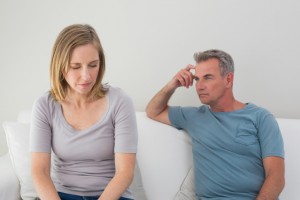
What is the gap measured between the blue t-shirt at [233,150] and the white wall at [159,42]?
0.30m

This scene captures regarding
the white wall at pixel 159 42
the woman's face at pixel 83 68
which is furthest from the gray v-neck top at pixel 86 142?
the white wall at pixel 159 42

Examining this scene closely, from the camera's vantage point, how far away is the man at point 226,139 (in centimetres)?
140

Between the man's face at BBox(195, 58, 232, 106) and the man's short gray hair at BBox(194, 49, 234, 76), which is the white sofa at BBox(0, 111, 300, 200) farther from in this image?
the man's short gray hair at BBox(194, 49, 234, 76)

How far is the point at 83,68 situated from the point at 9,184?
2.22 ft

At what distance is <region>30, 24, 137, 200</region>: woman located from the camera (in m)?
1.21

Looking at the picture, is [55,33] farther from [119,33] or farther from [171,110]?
[171,110]

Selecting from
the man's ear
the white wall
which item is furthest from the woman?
the white wall

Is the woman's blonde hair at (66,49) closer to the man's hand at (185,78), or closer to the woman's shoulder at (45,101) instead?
the woman's shoulder at (45,101)

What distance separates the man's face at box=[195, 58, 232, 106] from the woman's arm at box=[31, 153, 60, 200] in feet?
2.33

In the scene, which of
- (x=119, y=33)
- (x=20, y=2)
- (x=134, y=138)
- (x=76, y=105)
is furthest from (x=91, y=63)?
(x=20, y=2)

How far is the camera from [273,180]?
4.47 ft

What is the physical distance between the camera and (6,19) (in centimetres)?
214

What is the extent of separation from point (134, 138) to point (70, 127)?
0.24 meters

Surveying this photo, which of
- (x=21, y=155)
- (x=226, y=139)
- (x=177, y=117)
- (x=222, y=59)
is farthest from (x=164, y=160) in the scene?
(x=21, y=155)
